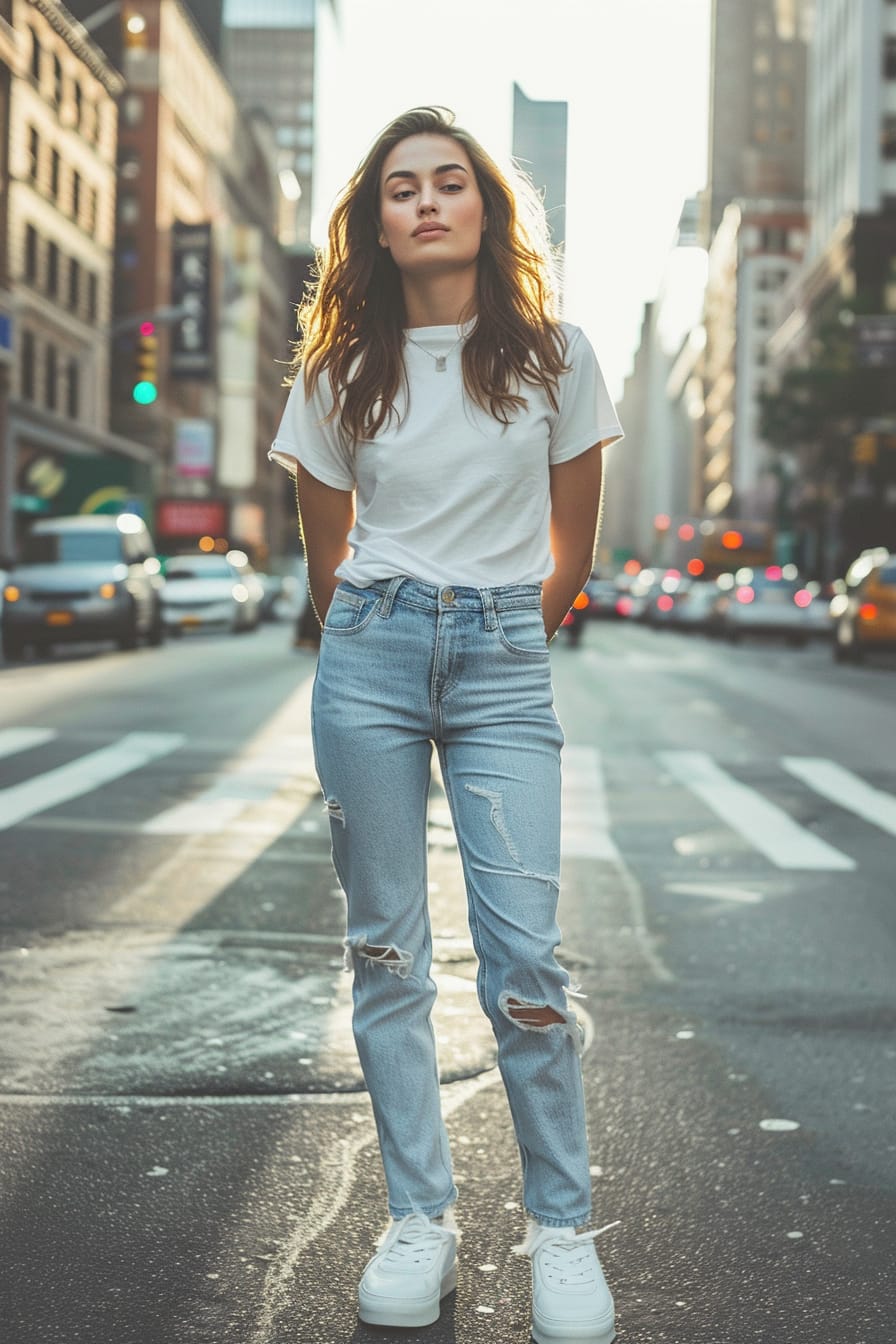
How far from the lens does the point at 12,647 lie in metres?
25.5

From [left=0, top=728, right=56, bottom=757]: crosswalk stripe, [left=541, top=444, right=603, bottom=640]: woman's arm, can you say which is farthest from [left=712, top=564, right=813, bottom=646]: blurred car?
[left=541, top=444, right=603, bottom=640]: woman's arm

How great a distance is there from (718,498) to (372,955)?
141 m

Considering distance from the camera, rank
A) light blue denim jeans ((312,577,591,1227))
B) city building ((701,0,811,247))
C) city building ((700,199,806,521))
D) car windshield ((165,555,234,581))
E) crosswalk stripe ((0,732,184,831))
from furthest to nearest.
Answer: city building ((701,0,811,247)), city building ((700,199,806,521)), car windshield ((165,555,234,581)), crosswalk stripe ((0,732,184,831)), light blue denim jeans ((312,577,591,1227))

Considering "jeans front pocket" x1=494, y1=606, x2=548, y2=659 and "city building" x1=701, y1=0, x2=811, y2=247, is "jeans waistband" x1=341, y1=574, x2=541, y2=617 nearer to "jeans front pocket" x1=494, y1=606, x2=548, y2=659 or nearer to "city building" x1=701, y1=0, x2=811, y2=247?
"jeans front pocket" x1=494, y1=606, x2=548, y2=659

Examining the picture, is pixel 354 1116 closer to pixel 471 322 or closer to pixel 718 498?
pixel 471 322

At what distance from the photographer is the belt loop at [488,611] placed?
3.08 meters

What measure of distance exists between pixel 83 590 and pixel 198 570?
40.1 feet

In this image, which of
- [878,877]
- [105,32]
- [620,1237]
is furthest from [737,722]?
[105,32]

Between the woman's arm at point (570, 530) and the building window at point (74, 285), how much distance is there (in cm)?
5531

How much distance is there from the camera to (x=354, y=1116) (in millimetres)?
4230

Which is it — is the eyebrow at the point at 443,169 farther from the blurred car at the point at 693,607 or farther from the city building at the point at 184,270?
the city building at the point at 184,270

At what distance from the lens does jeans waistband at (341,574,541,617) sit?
3088 mm

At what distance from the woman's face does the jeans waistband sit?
1.80 ft

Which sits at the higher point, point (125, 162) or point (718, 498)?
point (125, 162)
